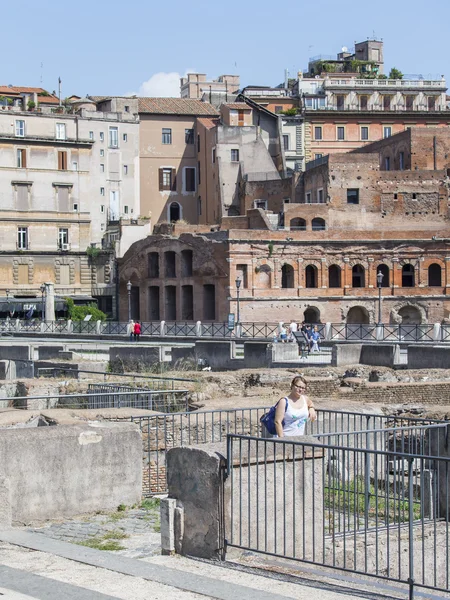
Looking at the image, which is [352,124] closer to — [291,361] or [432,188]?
[432,188]

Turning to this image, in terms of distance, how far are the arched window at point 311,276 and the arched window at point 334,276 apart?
0.96m

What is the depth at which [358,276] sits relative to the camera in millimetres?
62594

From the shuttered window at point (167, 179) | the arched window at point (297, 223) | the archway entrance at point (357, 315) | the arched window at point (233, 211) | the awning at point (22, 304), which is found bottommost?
the archway entrance at point (357, 315)

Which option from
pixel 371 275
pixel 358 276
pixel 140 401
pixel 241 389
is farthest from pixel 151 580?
pixel 358 276

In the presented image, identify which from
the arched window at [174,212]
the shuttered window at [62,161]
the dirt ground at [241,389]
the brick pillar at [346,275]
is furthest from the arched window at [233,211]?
the dirt ground at [241,389]

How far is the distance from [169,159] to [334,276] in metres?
20.3

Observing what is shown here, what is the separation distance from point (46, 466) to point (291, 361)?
63.0 feet

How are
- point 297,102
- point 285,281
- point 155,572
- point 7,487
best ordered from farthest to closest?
point 297,102 → point 285,281 → point 7,487 → point 155,572

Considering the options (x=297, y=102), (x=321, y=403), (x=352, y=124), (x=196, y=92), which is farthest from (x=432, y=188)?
(x=321, y=403)

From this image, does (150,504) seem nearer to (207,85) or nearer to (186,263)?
(186,263)

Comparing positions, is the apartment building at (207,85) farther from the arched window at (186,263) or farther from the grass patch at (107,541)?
the grass patch at (107,541)

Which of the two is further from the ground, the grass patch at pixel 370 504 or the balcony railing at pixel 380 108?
the balcony railing at pixel 380 108

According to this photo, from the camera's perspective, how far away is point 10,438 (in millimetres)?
10094

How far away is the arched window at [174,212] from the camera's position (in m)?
76.9
